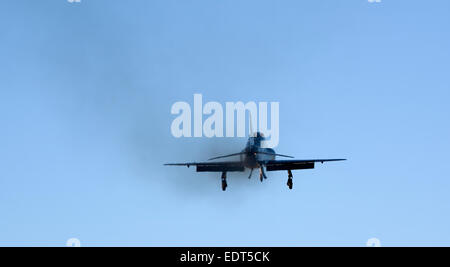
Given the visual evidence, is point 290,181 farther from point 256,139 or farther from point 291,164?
point 256,139

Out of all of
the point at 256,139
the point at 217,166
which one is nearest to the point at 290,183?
the point at 256,139

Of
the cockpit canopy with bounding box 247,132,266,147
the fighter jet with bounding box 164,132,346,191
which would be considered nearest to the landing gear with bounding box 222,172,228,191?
the fighter jet with bounding box 164,132,346,191

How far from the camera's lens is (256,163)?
94062 mm

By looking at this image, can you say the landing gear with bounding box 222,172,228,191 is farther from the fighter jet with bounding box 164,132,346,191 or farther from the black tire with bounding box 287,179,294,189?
the black tire with bounding box 287,179,294,189

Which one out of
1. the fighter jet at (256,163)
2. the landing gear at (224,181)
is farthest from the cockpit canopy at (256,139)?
the landing gear at (224,181)

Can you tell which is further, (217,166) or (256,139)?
(217,166)

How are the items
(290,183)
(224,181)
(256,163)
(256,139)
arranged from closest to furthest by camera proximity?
(256,163) < (256,139) < (290,183) < (224,181)

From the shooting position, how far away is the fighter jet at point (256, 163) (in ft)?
308

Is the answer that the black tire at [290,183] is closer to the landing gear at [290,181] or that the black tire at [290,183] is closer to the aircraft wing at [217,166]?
the landing gear at [290,181]

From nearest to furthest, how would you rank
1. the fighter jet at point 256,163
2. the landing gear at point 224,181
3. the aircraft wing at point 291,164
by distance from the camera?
1. the fighter jet at point 256,163
2. the aircraft wing at point 291,164
3. the landing gear at point 224,181
